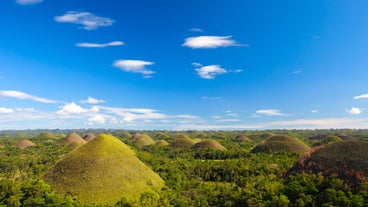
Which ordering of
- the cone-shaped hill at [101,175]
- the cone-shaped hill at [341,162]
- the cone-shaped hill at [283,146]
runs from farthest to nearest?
the cone-shaped hill at [283,146]
the cone-shaped hill at [101,175]
the cone-shaped hill at [341,162]

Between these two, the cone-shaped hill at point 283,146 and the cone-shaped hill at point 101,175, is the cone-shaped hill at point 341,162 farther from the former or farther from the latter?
the cone-shaped hill at point 283,146

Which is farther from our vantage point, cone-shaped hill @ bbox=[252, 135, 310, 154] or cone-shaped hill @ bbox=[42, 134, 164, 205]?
cone-shaped hill @ bbox=[252, 135, 310, 154]

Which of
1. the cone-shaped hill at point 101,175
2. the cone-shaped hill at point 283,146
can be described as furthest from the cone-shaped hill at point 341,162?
the cone-shaped hill at point 283,146

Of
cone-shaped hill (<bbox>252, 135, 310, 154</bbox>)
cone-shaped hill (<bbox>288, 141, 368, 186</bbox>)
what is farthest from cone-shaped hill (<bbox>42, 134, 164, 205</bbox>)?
cone-shaped hill (<bbox>252, 135, 310, 154</bbox>)

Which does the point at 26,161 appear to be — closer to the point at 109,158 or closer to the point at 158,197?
the point at 109,158

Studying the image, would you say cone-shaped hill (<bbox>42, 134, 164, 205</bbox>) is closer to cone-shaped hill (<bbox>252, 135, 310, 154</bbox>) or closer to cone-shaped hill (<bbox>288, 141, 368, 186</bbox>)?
cone-shaped hill (<bbox>288, 141, 368, 186</bbox>)

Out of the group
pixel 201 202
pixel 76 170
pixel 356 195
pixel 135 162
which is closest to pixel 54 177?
pixel 76 170
